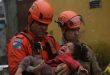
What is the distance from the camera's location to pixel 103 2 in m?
9.74

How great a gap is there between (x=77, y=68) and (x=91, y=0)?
4.62 m

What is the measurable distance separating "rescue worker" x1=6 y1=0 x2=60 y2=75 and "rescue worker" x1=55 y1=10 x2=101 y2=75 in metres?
0.22

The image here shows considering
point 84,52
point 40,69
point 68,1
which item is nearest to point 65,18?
point 84,52

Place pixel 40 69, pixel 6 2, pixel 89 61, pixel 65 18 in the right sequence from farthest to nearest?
pixel 6 2, pixel 65 18, pixel 89 61, pixel 40 69

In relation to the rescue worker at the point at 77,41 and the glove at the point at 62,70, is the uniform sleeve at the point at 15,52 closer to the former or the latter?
the glove at the point at 62,70

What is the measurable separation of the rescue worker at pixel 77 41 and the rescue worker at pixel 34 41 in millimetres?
223

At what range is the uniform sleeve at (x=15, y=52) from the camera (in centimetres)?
526

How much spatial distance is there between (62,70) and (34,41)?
0.49 metres

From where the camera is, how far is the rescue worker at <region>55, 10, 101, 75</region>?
5.37m

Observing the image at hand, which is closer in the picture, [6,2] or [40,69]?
[40,69]

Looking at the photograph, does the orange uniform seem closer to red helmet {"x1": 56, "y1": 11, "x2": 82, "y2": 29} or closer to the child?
the child

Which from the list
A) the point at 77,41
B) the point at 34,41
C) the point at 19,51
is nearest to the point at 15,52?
the point at 19,51

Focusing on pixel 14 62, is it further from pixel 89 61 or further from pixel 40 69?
pixel 89 61

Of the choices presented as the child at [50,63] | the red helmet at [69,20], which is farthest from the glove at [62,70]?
the red helmet at [69,20]
